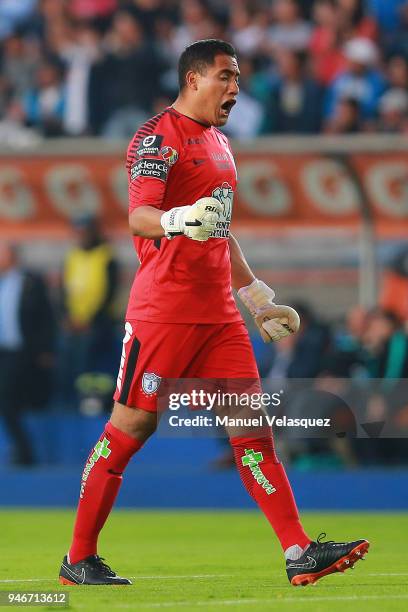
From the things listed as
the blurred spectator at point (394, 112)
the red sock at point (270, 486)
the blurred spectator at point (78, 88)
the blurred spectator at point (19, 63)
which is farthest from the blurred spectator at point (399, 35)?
the red sock at point (270, 486)

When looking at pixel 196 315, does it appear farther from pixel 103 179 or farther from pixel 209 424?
pixel 103 179

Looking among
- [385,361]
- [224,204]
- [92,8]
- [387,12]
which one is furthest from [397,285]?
[224,204]

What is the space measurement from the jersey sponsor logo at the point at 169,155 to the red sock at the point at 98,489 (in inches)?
43.4

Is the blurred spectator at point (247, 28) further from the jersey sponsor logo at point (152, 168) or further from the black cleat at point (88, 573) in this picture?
the black cleat at point (88, 573)

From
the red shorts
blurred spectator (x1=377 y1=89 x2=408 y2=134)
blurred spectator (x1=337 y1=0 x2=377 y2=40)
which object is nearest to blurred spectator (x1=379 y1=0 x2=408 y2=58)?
blurred spectator (x1=337 y1=0 x2=377 y2=40)

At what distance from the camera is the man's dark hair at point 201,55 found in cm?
602

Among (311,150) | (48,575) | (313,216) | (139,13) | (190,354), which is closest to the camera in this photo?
(190,354)

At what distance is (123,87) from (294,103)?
1.83 m

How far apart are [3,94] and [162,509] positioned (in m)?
5.72

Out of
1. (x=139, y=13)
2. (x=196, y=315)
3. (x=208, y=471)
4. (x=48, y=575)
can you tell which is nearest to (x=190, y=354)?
(x=196, y=315)

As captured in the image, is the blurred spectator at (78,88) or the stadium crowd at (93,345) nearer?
the stadium crowd at (93,345)

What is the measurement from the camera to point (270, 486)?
5945 mm

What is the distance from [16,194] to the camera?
1383 cm

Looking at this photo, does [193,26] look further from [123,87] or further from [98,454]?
[98,454]
